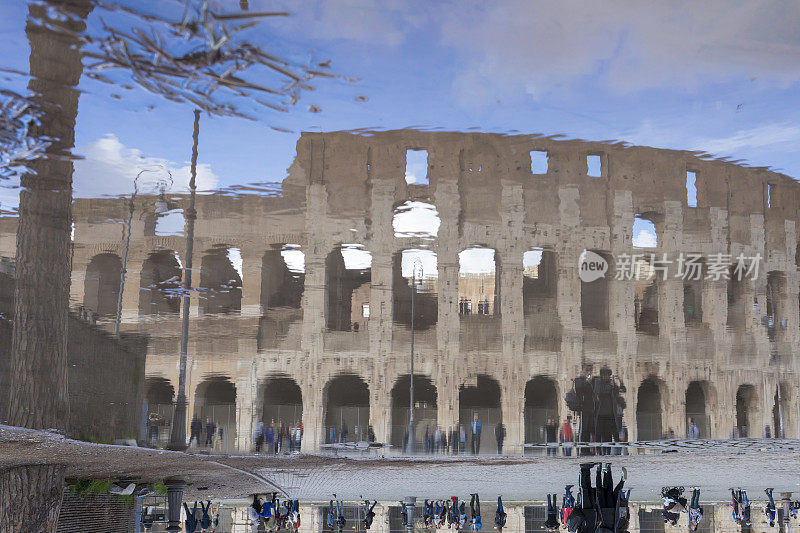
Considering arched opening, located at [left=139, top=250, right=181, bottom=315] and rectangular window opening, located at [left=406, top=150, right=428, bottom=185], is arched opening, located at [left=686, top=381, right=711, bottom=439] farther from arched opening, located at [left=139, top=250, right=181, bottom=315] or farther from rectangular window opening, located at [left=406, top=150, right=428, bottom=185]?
arched opening, located at [left=139, top=250, right=181, bottom=315]

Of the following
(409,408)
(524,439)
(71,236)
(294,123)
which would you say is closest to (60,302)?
(71,236)

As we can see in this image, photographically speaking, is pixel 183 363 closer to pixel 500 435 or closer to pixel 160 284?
pixel 160 284

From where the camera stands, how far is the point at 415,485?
16.5m

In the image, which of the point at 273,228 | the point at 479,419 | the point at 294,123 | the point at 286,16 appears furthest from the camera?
the point at 479,419

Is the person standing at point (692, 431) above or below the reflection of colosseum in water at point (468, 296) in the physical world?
below

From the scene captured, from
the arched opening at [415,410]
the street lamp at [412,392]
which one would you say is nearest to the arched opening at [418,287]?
the street lamp at [412,392]

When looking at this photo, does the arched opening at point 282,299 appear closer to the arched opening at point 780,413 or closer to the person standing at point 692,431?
the person standing at point 692,431

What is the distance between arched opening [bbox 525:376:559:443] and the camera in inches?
540

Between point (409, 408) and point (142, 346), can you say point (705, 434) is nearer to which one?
point (409, 408)

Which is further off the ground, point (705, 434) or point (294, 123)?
point (294, 123)

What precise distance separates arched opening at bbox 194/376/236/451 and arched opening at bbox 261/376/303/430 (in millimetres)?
648

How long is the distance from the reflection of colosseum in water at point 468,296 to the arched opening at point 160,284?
30 millimetres

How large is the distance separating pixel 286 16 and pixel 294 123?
169 centimetres

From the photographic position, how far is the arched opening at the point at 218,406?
11.1m
